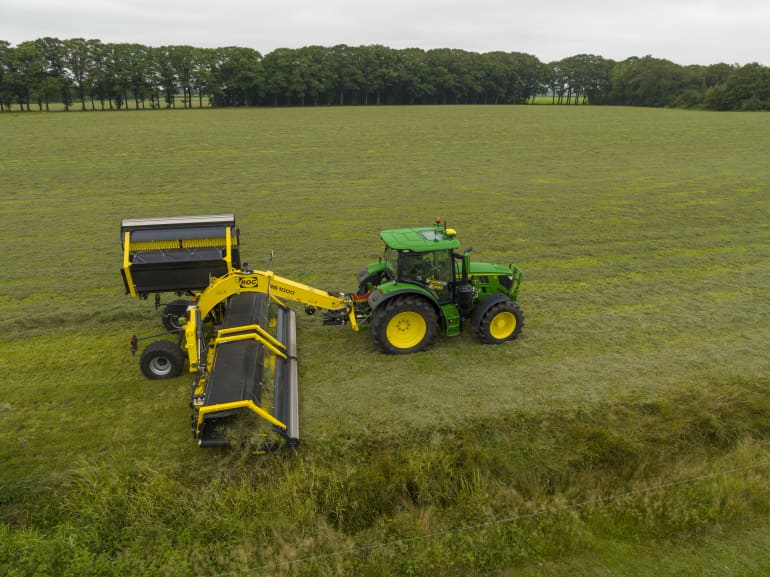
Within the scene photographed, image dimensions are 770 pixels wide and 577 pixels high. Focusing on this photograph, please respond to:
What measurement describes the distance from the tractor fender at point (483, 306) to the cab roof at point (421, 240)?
1254mm

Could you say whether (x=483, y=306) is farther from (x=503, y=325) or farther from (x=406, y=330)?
(x=406, y=330)

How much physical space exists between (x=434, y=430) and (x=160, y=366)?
4.75m

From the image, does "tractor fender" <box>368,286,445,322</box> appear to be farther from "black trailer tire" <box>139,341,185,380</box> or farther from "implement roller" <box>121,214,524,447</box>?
"black trailer tire" <box>139,341,185,380</box>

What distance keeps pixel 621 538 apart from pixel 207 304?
7.02m

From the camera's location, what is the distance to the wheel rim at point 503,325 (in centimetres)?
927

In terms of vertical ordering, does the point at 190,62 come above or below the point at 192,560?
above

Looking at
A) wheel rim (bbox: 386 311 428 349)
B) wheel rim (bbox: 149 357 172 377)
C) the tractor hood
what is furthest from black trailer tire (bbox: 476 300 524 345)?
wheel rim (bbox: 149 357 172 377)

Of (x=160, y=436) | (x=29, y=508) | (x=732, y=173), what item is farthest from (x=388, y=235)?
(x=732, y=173)

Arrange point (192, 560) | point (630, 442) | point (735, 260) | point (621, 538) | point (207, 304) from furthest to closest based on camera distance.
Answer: point (735, 260), point (207, 304), point (630, 442), point (621, 538), point (192, 560)

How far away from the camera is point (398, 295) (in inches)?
344

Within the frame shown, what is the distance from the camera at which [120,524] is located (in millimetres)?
5574

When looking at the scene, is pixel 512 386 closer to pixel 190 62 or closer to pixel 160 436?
pixel 160 436

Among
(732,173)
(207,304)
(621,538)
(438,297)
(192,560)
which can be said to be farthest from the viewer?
(732,173)

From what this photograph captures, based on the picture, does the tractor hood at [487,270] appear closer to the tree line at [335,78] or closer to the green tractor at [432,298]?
the green tractor at [432,298]
